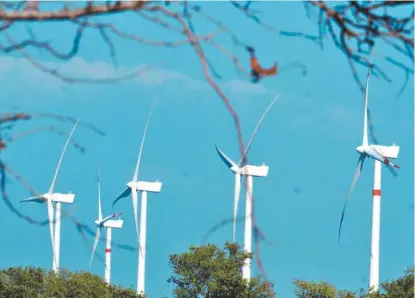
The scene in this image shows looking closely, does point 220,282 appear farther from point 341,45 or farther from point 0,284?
point 341,45

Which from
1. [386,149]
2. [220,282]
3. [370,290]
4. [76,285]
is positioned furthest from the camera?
[76,285]

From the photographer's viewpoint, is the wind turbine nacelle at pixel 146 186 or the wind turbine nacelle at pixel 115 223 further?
the wind turbine nacelle at pixel 115 223

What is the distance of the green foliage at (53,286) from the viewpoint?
8100 centimetres

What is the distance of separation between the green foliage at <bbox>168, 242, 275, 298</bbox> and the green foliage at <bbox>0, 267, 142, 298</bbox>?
16.6 feet

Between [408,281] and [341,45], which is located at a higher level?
[408,281]

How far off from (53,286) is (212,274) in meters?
12.4

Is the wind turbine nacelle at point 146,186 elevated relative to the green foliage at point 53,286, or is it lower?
elevated

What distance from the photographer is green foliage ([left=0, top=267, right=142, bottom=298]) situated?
8100 cm

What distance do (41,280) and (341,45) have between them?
8442 cm

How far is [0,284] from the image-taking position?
80.4m

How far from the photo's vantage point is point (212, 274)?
249 feet

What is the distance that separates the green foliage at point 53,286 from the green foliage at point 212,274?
5064 millimetres

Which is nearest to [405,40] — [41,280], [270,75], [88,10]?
[270,75]

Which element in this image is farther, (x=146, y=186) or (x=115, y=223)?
(x=115, y=223)
